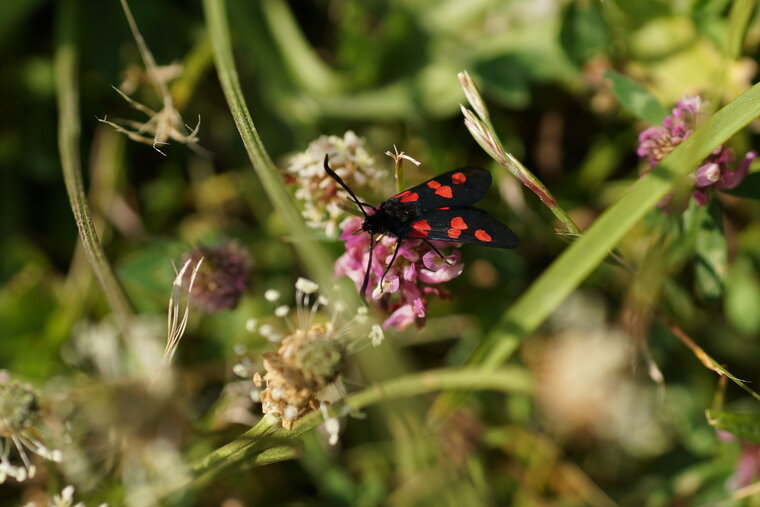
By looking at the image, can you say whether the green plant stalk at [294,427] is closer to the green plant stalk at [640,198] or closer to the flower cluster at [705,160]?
the green plant stalk at [640,198]

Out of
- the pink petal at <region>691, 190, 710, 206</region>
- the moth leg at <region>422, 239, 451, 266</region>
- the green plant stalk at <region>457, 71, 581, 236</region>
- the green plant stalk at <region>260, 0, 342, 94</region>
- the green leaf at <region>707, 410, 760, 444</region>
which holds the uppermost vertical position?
the green plant stalk at <region>457, 71, 581, 236</region>

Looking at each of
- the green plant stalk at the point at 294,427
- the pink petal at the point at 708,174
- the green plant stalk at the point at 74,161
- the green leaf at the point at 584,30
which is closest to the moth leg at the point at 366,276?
the green plant stalk at the point at 294,427

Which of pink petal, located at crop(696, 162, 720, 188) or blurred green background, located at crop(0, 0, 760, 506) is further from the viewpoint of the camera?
blurred green background, located at crop(0, 0, 760, 506)

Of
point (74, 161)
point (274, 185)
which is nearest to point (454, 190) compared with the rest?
point (274, 185)

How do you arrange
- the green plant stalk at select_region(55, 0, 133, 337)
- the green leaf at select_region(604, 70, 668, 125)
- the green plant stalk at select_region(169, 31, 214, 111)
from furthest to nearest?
the green plant stalk at select_region(169, 31, 214, 111) < the green leaf at select_region(604, 70, 668, 125) < the green plant stalk at select_region(55, 0, 133, 337)

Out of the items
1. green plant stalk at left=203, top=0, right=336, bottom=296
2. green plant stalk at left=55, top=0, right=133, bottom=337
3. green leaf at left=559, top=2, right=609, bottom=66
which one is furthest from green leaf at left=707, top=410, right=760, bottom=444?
green plant stalk at left=55, top=0, right=133, bottom=337

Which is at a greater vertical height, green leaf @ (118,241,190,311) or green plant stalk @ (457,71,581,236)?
green plant stalk @ (457,71,581,236)

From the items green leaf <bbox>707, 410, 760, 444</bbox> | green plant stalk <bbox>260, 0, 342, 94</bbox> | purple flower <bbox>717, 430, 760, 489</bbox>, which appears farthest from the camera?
green plant stalk <bbox>260, 0, 342, 94</bbox>

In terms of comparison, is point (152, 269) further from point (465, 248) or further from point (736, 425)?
point (736, 425)

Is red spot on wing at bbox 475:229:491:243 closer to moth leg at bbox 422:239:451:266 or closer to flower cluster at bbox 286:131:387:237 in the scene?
moth leg at bbox 422:239:451:266
